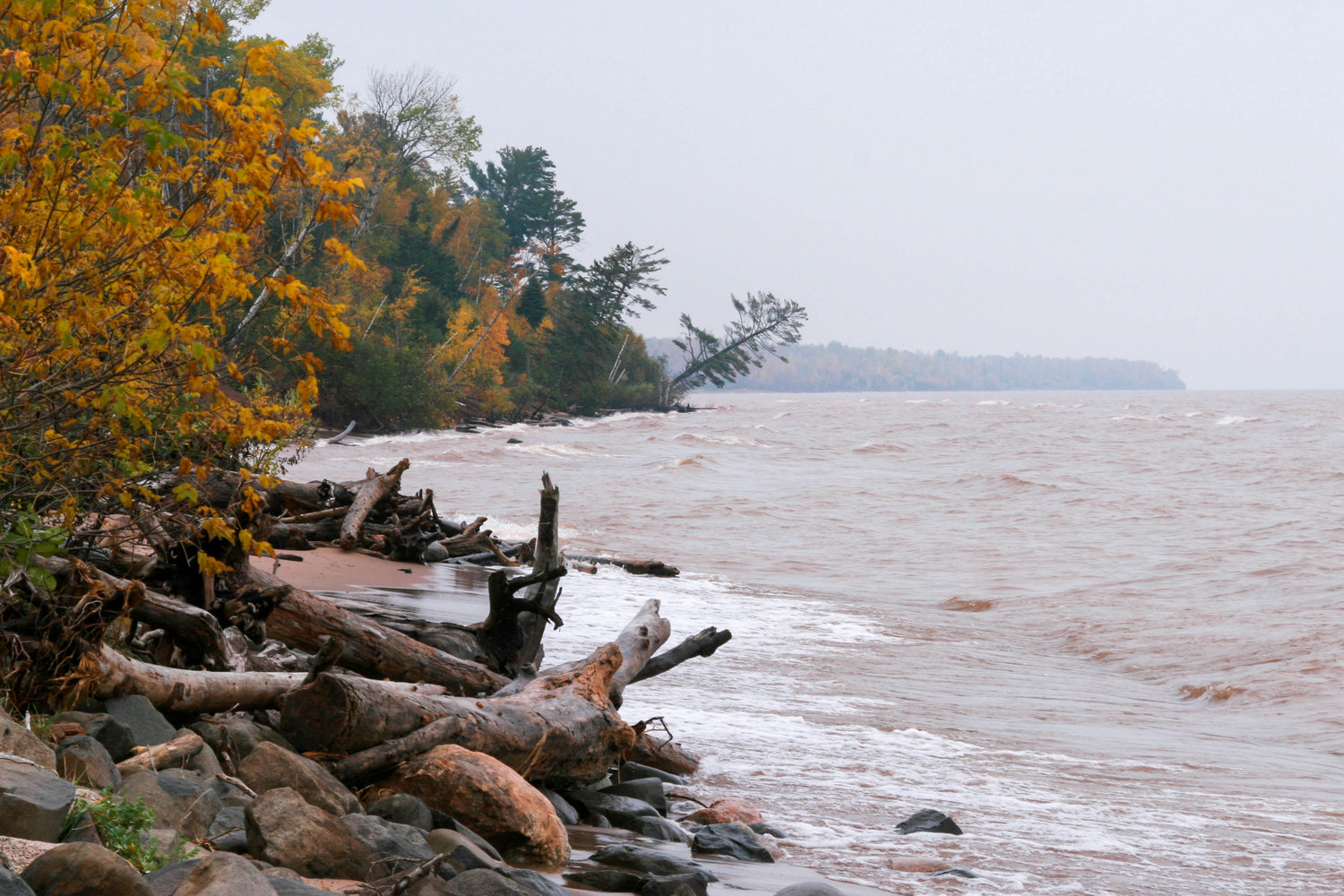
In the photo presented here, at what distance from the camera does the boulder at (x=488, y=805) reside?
446 cm

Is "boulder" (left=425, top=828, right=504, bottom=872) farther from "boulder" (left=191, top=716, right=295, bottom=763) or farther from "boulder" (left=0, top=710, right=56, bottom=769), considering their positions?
"boulder" (left=0, top=710, right=56, bottom=769)

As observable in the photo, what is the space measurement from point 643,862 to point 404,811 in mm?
985

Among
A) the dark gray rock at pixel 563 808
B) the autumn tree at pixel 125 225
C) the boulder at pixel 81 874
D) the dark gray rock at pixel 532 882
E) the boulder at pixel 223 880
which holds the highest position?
the autumn tree at pixel 125 225

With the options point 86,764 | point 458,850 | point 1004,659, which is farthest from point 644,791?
point 1004,659

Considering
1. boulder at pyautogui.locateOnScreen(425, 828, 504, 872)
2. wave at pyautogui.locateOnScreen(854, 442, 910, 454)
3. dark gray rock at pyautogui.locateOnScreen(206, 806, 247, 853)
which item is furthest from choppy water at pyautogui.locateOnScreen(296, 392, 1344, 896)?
wave at pyautogui.locateOnScreen(854, 442, 910, 454)

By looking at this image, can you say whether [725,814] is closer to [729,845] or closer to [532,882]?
[729,845]

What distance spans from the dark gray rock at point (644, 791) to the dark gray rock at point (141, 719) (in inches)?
88.8

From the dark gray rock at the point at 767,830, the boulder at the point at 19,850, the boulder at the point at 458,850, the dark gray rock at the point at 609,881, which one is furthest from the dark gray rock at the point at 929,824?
the boulder at the point at 19,850

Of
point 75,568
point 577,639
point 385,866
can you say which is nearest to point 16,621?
point 75,568

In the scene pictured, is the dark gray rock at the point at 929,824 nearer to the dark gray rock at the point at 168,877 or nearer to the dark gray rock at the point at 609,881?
the dark gray rock at the point at 609,881

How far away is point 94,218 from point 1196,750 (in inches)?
311

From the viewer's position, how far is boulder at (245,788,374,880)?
3.41 meters

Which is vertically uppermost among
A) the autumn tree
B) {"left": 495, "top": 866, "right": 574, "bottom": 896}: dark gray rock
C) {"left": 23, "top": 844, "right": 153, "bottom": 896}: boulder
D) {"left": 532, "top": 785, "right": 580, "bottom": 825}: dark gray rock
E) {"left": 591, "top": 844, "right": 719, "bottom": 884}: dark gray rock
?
the autumn tree

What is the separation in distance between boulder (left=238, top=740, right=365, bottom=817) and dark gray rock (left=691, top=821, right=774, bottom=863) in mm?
1664
